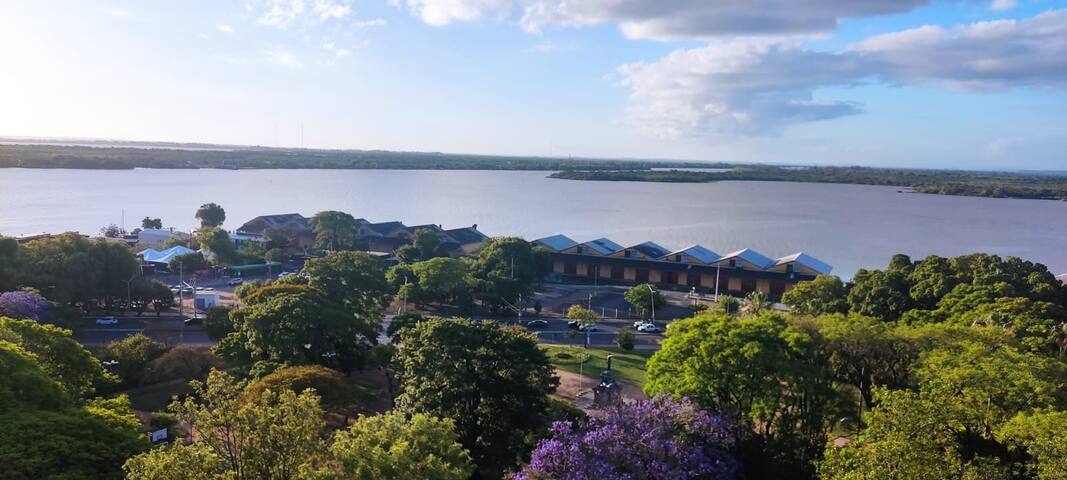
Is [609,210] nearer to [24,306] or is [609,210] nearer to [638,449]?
[24,306]

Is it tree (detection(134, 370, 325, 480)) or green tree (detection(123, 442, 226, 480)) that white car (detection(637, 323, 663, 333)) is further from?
green tree (detection(123, 442, 226, 480))

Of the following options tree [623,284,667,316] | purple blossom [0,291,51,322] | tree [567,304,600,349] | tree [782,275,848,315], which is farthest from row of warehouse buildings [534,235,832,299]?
purple blossom [0,291,51,322]

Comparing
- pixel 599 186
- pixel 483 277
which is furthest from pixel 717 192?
pixel 483 277

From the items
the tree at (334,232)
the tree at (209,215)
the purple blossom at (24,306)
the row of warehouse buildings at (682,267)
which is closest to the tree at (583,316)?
the row of warehouse buildings at (682,267)

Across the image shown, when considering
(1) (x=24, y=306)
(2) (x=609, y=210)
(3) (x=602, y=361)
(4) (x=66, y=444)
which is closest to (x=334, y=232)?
(1) (x=24, y=306)

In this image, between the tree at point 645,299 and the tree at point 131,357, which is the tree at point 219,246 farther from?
the tree at point 645,299

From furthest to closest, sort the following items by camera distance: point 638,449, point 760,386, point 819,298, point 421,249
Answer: point 421,249 < point 819,298 < point 760,386 < point 638,449
